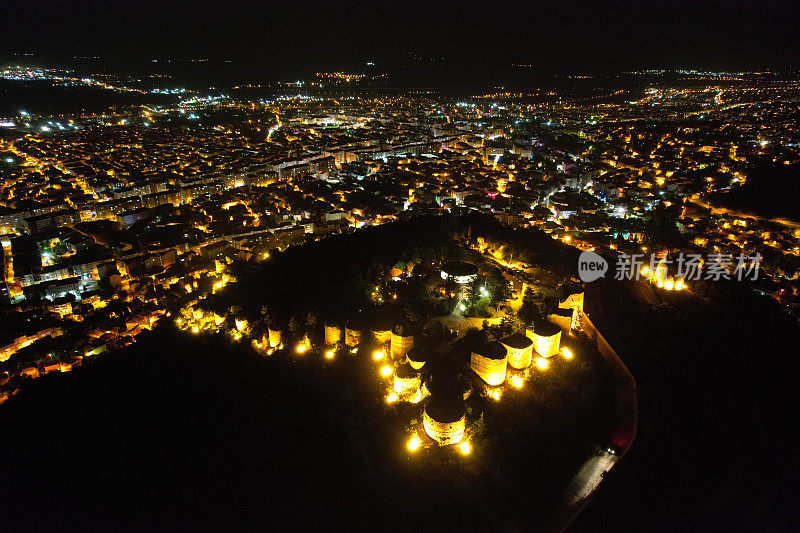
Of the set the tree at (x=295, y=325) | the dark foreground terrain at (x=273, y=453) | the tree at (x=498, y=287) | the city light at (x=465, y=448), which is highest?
the tree at (x=498, y=287)

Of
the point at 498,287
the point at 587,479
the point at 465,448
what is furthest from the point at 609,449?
the point at 498,287

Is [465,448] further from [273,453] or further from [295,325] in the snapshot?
[295,325]

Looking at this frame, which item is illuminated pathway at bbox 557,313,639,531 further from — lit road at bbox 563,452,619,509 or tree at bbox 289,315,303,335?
tree at bbox 289,315,303,335

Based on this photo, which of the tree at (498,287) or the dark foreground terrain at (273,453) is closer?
the dark foreground terrain at (273,453)

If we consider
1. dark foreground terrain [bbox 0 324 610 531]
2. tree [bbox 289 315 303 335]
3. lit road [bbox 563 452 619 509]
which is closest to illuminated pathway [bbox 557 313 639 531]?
lit road [bbox 563 452 619 509]

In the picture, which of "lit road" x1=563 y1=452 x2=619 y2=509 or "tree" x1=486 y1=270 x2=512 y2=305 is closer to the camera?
"lit road" x1=563 y1=452 x2=619 y2=509

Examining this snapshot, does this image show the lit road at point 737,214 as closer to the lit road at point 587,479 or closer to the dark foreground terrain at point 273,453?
the dark foreground terrain at point 273,453

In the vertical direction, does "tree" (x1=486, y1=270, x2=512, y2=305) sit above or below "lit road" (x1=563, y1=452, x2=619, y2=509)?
above

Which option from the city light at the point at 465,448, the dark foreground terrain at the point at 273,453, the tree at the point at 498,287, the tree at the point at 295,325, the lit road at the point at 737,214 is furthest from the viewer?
the lit road at the point at 737,214

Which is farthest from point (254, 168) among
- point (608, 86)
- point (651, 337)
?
point (608, 86)

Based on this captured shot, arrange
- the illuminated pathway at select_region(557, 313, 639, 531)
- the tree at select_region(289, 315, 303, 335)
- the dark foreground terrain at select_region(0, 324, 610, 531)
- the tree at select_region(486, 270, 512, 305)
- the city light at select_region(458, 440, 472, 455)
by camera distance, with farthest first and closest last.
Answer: the tree at select_region(289, 315, 303, 335) → the tree at select_region(486, 270, 512, 305) → the city light at select_region(458, 440, 472, 455) → the dark foreground terrain at select_region(0, 324, 610, 531) → the illuminated pathway at select_region(557, 313, 639, 531)

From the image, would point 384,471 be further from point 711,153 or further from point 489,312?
point 711,153

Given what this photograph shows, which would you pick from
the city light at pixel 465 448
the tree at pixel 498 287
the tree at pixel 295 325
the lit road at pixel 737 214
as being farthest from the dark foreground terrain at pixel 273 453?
the lit road at pixel 737 214
